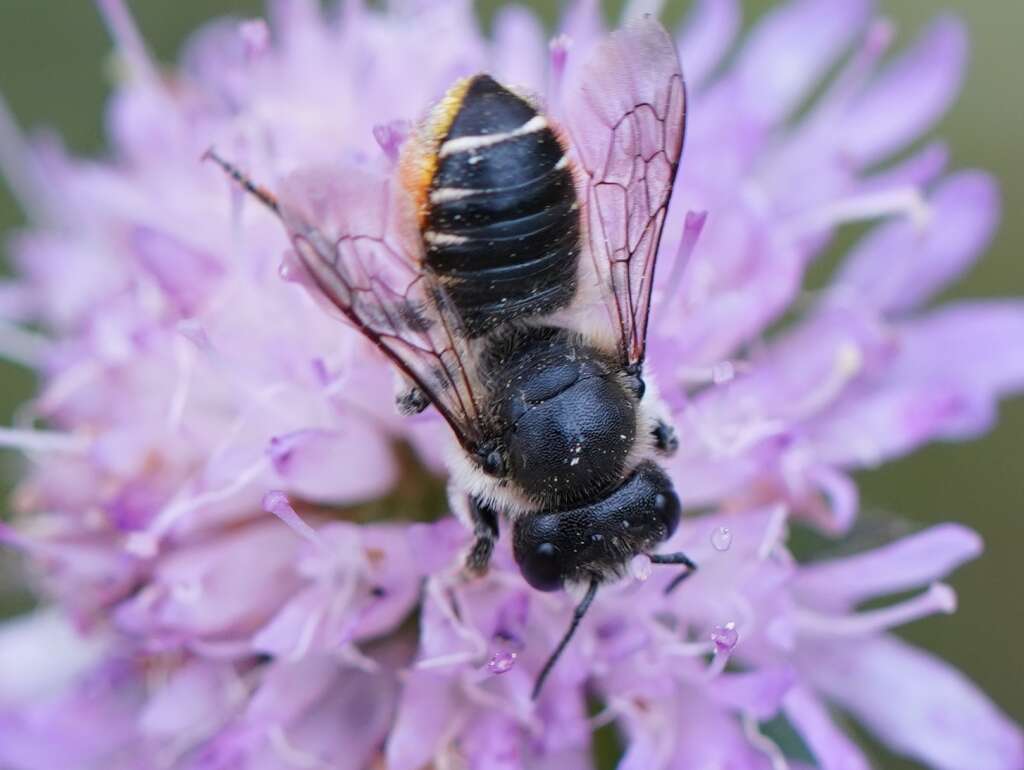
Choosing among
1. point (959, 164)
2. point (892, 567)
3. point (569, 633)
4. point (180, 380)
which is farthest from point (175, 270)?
point (959, 164)

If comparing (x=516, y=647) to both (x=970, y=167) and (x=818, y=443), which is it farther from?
(x=970, y=167)

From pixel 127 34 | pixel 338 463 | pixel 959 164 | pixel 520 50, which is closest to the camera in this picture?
pixel 338 463

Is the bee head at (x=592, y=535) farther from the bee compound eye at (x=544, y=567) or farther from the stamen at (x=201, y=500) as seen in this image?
the stamen at (x=201, y=500)

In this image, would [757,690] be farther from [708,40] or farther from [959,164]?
[959,164]

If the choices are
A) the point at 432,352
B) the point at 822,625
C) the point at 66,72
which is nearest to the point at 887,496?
the point at 822,625

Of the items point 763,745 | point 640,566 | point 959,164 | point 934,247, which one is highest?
point 640,566

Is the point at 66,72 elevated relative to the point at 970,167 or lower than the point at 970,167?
elevated
